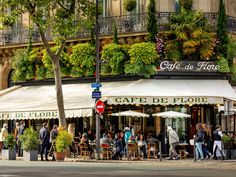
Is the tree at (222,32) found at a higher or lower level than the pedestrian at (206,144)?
higher

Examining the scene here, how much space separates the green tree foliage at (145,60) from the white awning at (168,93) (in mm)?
575

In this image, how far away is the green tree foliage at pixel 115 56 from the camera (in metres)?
39.8

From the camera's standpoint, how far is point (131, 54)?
3947 centimetres

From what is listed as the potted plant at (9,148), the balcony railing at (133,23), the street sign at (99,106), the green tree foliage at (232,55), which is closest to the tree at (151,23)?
the balcony railing at (133,23)

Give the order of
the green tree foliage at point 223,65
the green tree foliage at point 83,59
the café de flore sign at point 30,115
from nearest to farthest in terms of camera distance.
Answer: the café de flore sign at point 30,115 → the green tree foliage at point 223,65 → the green tree foliage at point 83,59

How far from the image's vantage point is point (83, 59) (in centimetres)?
4134

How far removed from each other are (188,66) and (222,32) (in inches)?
100

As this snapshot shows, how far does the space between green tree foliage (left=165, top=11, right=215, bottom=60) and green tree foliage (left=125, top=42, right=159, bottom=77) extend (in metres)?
0.85

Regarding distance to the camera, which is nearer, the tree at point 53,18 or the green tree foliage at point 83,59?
the tree at point 53,18

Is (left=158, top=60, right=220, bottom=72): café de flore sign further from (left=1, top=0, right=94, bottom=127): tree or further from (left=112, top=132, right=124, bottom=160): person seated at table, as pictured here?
(left=1, top=0, right=94, bottom=127): tree

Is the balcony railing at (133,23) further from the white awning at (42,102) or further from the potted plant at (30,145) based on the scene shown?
the potted plant at (30,145)

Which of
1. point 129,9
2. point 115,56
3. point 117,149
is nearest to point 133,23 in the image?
point 129,9

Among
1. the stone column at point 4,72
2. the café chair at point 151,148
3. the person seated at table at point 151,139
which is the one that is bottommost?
the café chair at point 151,148

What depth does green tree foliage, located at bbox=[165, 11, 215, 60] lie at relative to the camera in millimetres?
39031
